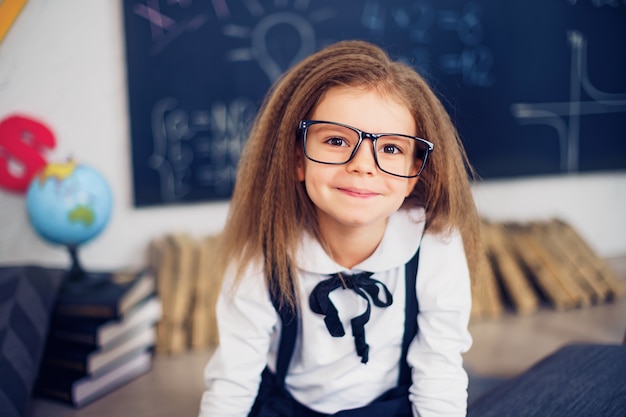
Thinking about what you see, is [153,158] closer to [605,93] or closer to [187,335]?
[187,335]

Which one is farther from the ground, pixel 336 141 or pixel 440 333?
pixel 336 141

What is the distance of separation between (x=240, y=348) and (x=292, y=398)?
18 cm

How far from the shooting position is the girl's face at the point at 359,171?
36.6 inches

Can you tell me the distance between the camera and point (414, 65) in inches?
66.6

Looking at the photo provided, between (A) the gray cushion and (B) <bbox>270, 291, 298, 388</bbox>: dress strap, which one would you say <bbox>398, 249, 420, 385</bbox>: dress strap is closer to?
(B) <bbox>270, 291, 298, 388</bbox>: dress strap

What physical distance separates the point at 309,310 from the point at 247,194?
0.24 metres

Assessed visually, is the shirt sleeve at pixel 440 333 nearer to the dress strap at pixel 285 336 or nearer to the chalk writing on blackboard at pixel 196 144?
the dress strap at pixel 285 336

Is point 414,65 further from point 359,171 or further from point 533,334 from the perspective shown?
point 533,334

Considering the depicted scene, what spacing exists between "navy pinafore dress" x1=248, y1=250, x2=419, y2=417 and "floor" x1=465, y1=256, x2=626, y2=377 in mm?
757

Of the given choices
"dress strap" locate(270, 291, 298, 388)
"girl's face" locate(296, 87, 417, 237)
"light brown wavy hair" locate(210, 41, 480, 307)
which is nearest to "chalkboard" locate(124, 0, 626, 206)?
"light brown wavy hair" locate(210, 41, 480, 307)

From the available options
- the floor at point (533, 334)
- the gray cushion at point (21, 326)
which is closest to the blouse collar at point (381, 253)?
the gray cushion at point (21, 326)

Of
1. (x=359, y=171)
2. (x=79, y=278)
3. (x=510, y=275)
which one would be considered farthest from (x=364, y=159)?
(x=510, y=275)

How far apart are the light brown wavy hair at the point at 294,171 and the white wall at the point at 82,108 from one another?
0.99 metres

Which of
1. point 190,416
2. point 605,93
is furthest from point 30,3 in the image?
point 605,93
